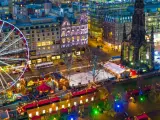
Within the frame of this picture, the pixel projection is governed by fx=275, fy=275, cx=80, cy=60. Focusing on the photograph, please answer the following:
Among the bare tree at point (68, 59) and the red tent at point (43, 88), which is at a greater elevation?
the bare tree at point (68, 59)

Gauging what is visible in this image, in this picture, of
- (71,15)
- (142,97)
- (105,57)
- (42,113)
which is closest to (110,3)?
(71,15)

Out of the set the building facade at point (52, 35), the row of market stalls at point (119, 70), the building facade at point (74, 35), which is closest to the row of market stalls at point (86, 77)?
the row of market stalls at point (119, 70)

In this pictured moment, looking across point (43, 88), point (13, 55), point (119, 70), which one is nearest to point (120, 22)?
point (119, 70)

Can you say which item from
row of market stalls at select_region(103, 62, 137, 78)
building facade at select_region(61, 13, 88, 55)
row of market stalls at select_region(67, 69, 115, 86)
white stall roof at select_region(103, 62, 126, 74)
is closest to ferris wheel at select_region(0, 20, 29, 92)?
row of market stalls at select_region(67, 69, 115, 86)

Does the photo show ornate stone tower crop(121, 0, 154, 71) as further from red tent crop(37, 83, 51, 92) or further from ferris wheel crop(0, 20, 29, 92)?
ferris wheel crop(0, 20, 29, 92)

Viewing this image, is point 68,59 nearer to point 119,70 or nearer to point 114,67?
point 114,67

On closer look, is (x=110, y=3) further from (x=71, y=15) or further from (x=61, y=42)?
(x=61, y=42)

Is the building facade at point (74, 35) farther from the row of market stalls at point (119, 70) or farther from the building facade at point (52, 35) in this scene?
the row of market stalls at point (119, 70)

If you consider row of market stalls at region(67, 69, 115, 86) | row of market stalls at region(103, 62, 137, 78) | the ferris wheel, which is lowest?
row of market stalls at region(67, 69, 115, 86)
